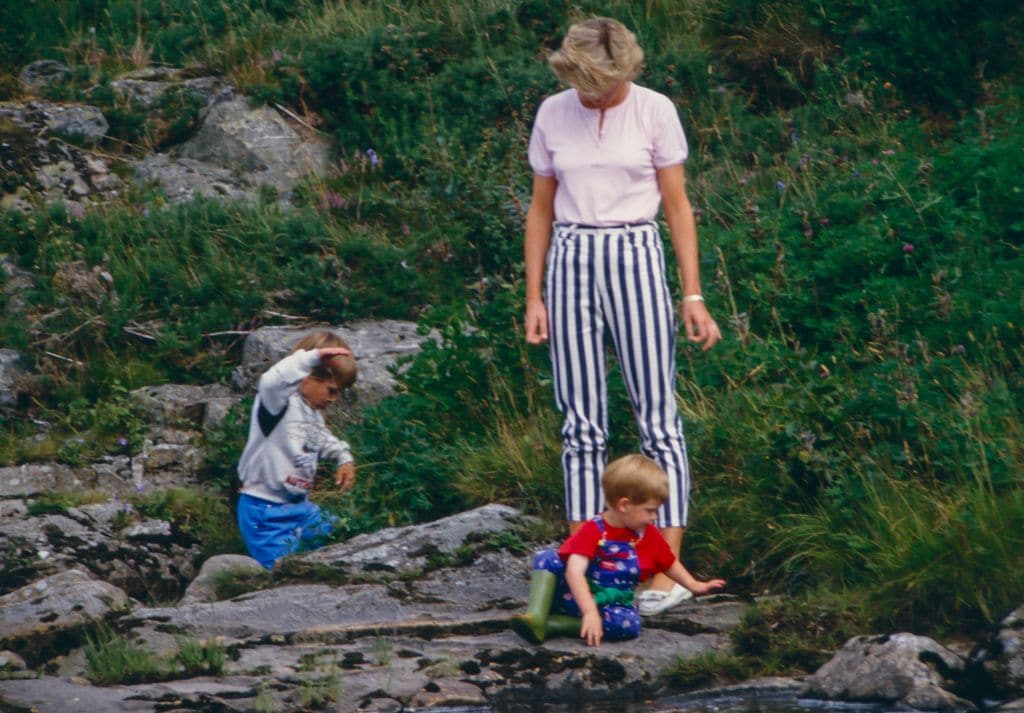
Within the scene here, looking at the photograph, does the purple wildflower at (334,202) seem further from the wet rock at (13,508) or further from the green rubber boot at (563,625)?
the green rubber boot at (563,625)

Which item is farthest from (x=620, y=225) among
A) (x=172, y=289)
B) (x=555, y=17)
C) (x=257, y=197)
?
(x=555, y=17)

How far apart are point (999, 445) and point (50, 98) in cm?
865

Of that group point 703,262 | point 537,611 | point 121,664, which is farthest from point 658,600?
point 703,262

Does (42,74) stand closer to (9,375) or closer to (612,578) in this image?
(9,375)

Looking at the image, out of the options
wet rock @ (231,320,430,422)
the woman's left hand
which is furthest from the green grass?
wet rock @ (231,320,430,422)

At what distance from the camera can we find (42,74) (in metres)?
12.4

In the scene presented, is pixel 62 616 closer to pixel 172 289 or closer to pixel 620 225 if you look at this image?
pixel 620 225

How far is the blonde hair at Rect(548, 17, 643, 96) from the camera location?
566 cm

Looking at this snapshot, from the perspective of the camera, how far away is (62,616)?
623 centimetres

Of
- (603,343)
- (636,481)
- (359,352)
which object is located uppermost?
(603,343)

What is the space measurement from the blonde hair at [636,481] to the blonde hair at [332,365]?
6.97 ft

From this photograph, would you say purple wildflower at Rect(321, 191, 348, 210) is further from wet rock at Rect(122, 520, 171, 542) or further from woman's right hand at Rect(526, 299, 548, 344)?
woman's right hand at Rect(526, 299, 548, 344)

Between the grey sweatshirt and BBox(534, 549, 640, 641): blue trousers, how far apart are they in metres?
1.99

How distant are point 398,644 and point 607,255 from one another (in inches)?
67.2
